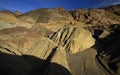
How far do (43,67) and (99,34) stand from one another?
653 inches

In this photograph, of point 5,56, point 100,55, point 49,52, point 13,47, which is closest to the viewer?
point 5,56

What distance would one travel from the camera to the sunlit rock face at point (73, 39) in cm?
2636

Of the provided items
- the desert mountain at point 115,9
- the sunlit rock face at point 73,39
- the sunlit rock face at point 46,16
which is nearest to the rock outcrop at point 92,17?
the sunlit rock face at point 46,16

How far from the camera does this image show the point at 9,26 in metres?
24.8

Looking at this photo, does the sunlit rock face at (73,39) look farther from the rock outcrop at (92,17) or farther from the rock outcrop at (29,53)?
the rock outcrop at (92,17)

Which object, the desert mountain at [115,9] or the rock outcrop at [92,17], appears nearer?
the rock outcrop at [92,17]

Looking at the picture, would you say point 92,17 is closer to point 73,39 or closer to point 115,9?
point 115,9

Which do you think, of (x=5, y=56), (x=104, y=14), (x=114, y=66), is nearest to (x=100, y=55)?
(x=114, y=66)

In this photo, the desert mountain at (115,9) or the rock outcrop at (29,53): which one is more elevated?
the desert mountain at (115,9)

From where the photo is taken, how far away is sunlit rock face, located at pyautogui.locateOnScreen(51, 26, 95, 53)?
26.4 m

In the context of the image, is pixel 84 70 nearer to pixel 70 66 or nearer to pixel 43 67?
pixel 70 66

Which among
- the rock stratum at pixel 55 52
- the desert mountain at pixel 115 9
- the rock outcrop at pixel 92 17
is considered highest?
the desert mountain at pixel 115 9

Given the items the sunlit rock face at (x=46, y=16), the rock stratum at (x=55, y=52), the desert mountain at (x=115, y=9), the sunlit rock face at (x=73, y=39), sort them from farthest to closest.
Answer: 1. the desert mountain at (x=115, y=9)
2. the sunlit rock face at (x=46, y=16)
3. the sunlit rock face at (x=73, y=39)
4. the rock stratum at (x=55, y=52)

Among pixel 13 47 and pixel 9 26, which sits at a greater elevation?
pixel 9 26
